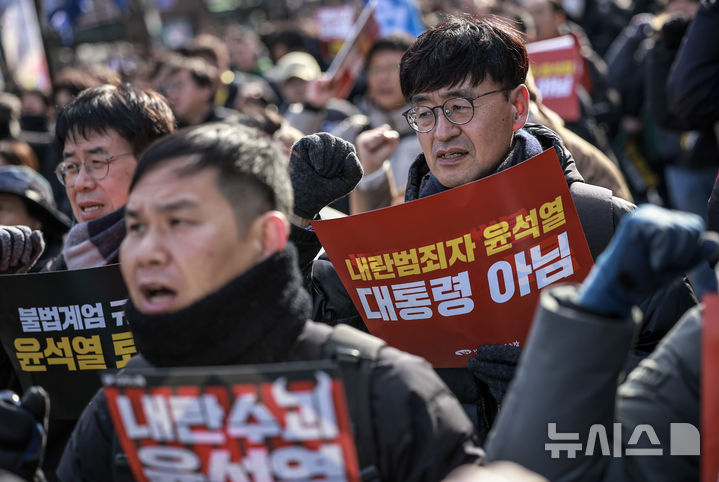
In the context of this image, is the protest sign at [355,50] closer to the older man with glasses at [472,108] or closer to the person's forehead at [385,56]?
the person's forehead at [385,56]

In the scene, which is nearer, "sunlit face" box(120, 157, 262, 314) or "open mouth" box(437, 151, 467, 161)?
"sunlit face" box(120, 157, 262, 314)

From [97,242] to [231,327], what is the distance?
1.39 meters

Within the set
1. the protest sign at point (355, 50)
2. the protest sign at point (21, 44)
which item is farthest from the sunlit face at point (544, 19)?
the protest sign at point (21, 44)

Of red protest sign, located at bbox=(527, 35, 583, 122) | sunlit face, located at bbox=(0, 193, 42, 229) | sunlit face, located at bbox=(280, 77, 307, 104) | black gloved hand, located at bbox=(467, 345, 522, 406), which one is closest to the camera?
black gloved hand, located at bbox=(467, 345, 522, 406)

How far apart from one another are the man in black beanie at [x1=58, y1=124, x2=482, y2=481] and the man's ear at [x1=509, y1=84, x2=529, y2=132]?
130cm

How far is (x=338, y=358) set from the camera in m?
1.87

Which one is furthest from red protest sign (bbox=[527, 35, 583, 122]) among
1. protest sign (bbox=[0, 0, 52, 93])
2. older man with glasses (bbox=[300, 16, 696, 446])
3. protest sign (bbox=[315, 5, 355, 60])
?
protest sign (bbox=[0, 0, 52, 93])

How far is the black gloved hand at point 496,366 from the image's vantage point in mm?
2398

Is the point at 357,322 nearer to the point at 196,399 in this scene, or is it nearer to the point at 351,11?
the point at 196,399

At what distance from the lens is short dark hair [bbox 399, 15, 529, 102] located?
296 centimetres

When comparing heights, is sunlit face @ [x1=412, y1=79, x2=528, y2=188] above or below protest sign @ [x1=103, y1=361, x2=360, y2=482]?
above

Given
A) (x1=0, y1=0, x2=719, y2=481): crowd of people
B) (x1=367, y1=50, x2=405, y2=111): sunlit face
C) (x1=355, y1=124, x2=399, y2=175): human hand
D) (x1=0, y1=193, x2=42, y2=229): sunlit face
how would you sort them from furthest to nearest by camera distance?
(x1=367, y1=50, x2=405, y2=111): sunlit face < (x1=0, y1=193, x2=42, y2=229): sunlit face < (x1=355, y1=124, x2=399, y2=175): human hand < (x1=0, y1=0, x2=719, y2=481): crowd of people

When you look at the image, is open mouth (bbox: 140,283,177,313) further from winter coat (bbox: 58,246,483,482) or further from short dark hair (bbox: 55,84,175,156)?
short dark hair (bbox: 55,84,175,156)

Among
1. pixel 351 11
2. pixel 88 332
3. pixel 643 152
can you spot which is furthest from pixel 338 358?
pixel 351 11
